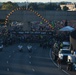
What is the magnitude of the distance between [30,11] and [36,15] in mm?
1409

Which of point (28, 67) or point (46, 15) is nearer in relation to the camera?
point (28, 67)

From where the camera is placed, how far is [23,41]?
62531 millimetres

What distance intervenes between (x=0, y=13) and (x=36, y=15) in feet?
22.6

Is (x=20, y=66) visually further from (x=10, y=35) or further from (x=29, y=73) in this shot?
(x=10, y=35)

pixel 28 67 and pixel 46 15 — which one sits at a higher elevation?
pixel 28 67

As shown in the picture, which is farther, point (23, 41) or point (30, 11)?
point (30, 11)

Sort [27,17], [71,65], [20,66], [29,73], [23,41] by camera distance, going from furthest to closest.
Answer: [27,17]
[23,41]
[20,66]
[71,65]
[29,73]

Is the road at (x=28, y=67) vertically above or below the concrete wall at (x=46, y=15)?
above

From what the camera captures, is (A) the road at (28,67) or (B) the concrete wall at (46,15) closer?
(A) the road at (28,67)

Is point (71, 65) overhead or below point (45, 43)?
overhead

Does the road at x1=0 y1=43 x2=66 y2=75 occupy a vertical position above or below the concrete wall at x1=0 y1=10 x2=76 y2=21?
above

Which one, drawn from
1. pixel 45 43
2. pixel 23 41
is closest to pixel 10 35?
pixel 23 41

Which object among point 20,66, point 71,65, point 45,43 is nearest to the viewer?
point 71,65

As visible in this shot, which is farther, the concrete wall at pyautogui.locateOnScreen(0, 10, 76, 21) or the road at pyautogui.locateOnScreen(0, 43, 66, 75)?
the concrete wall at pyautogui.locateOnScreen(0, 10, 76, 21)
